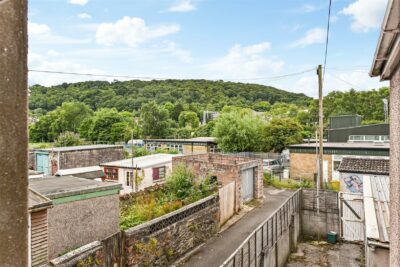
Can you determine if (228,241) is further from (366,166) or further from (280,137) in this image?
(280,137)

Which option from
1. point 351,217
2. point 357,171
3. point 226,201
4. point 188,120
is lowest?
point 351,217

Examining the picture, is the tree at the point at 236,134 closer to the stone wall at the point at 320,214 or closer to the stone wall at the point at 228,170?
the stone wall at the point at 228,170

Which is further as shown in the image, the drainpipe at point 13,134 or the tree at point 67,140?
the tree at point 67,140

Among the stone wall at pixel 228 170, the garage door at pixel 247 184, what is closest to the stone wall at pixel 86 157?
the stone wall at pixel 228 170

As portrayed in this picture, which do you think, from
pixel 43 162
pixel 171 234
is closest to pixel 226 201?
pixel 171 234

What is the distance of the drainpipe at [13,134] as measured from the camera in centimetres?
92

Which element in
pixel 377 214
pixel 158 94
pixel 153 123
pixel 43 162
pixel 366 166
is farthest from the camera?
pixel 158 94

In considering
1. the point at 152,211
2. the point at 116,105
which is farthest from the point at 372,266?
the point at 116,105

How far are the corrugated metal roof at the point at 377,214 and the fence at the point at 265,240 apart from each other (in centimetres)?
283

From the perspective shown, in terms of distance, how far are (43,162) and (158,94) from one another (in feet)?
229

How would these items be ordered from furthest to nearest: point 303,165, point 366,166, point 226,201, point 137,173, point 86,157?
point 86,157 → point 303,165 → point 137,173 → point 366,166 → point 226,201

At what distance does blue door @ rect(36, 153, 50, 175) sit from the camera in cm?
2662

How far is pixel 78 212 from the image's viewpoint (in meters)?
10.3

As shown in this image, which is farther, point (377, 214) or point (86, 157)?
point (86, 157)
